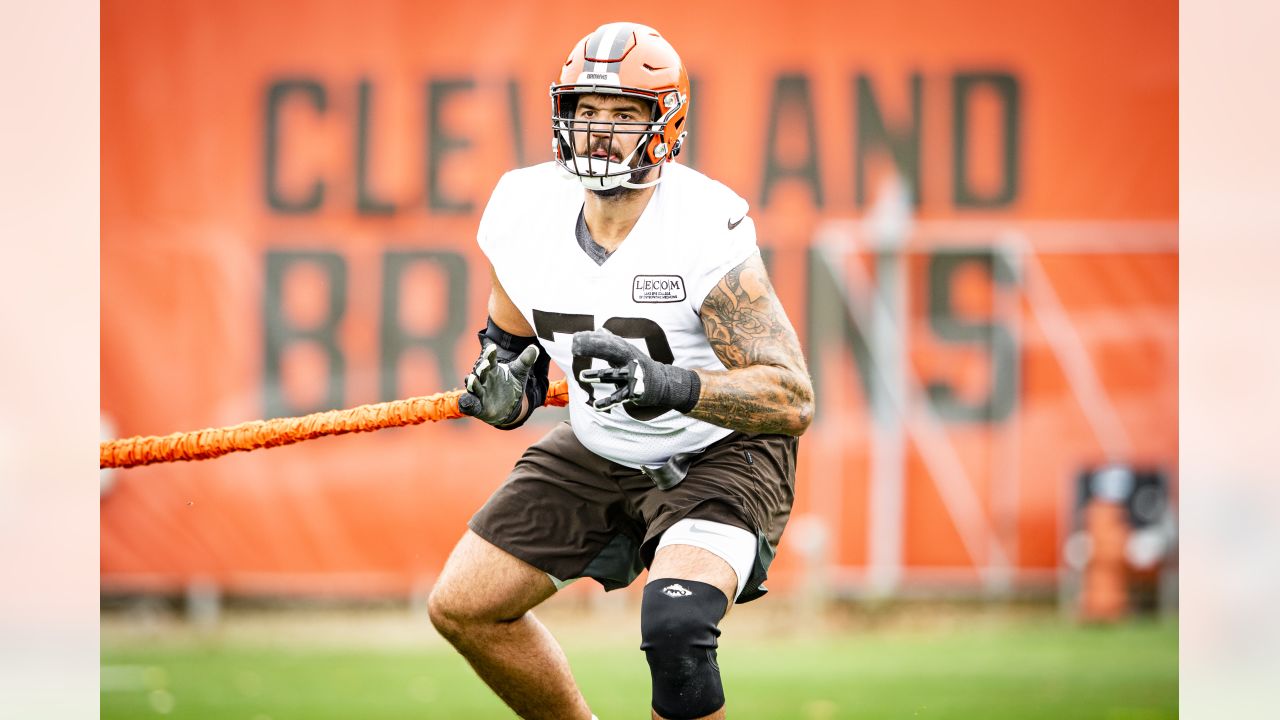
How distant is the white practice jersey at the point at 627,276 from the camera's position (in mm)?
3574

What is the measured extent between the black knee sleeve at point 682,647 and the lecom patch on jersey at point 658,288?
0.69m

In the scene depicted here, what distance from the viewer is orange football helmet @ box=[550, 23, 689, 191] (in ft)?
11.8

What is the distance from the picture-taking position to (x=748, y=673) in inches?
248

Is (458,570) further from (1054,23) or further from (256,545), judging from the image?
(1054,23)

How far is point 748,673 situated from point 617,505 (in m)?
2.65

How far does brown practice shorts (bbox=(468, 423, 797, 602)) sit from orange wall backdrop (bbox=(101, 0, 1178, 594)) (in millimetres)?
2969

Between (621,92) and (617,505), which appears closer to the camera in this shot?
(621,92)

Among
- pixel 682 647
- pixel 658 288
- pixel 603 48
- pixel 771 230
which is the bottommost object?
pixel 682 647

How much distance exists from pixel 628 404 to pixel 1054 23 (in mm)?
4575

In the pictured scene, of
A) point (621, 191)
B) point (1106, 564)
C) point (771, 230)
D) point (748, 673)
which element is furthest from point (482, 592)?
point (1106, 564)

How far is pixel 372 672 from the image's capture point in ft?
20.6

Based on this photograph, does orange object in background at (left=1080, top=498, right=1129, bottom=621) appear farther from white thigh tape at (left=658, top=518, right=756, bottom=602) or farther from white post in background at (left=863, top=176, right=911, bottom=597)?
white thigh tape at (left=658, top=518, right=756, bottom=602)

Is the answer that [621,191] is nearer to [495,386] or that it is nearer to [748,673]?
[495,386]

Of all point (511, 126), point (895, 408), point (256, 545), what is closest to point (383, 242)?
point (511, 126)
